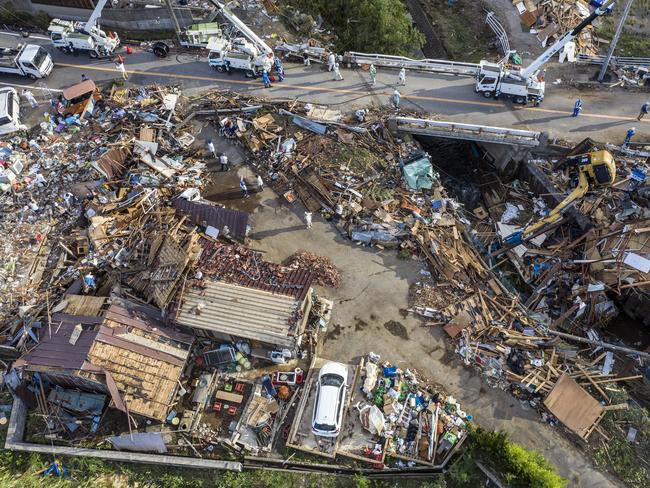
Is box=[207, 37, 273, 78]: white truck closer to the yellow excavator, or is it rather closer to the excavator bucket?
the excavator bucket

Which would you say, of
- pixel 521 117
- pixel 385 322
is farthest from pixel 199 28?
pixel 385 322

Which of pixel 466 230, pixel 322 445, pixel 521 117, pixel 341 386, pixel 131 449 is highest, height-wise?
pixel 521 117

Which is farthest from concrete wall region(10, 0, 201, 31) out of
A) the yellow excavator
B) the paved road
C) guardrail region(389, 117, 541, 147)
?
the yellow excavator

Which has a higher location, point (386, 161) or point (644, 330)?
point (386, 161)

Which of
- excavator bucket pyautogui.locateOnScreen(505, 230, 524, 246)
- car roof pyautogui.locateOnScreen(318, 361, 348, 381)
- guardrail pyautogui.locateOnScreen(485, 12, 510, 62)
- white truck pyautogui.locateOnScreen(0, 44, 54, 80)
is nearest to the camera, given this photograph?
car roof pyautogui.locateOnScreen(318, 361, 348, 381)

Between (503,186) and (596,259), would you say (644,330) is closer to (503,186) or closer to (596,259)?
(596,259)

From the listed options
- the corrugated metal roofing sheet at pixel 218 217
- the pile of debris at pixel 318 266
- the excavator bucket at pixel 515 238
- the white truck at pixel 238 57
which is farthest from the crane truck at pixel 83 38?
the excavator bucket at pixel 515 238

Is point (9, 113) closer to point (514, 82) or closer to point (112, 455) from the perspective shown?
point (112, 455)

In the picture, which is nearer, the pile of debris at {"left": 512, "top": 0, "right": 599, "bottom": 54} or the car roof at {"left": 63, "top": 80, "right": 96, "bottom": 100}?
the car roof at {"left": 63, "top": 80, "right": 96, "bottom": 100}
